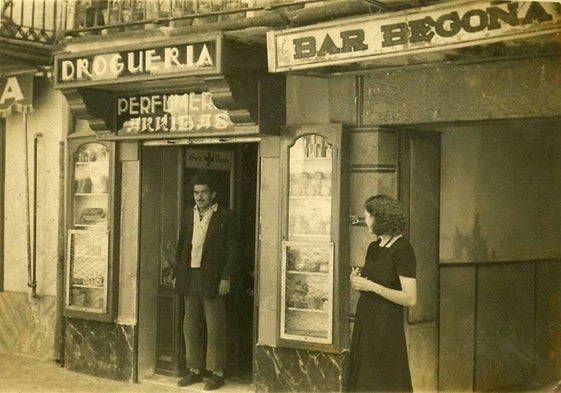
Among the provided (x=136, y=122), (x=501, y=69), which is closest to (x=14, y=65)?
(x=136, y=122)

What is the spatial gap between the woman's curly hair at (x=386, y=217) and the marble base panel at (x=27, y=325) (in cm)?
510

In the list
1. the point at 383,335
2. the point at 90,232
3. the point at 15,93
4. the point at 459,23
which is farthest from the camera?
the point at 15,93

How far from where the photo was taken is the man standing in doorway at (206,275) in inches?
328

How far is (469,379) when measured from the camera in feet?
26.7

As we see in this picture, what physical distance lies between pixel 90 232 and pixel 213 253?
1.62m

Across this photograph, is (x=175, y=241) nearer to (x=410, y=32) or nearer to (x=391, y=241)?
(x=391, y=241)

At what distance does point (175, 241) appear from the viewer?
926cm

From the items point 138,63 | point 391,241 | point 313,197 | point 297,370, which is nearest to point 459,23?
point 391,241

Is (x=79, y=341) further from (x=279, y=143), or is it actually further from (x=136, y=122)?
(x=279, y=143)

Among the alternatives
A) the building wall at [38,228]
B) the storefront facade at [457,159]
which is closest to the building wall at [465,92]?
the storefront facade at [457,159]

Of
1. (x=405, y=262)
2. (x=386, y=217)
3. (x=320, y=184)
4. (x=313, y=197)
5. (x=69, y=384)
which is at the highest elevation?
(x=320, y=184)

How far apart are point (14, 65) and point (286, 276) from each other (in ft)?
14.9

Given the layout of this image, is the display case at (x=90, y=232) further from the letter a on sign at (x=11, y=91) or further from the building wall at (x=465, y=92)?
the building wall at (x=465, y=92)

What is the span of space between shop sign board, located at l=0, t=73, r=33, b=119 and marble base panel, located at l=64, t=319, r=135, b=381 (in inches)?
Answer: 105
